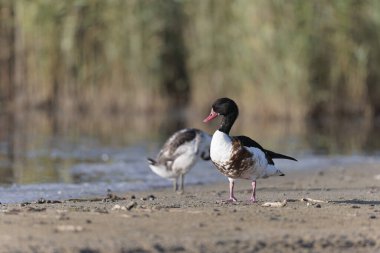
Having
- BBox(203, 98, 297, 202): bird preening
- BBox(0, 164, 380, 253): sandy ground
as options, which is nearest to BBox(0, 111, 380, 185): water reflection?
BBox(203, 98, 297, 202): bird preening

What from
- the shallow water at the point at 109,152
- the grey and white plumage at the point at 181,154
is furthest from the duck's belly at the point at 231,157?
the grey and white plumage at the point at 181,154

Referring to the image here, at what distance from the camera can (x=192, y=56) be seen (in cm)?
2652

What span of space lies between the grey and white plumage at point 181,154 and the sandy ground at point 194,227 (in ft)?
8.19

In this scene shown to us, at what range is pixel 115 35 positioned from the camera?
26.3 metres

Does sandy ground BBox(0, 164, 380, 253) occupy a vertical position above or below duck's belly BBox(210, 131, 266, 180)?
below

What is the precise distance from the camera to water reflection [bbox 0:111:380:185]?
14250 millimetres

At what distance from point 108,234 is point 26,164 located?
334 inches

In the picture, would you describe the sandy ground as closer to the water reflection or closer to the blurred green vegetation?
the water reflection

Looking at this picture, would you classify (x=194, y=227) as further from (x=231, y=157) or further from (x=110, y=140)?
(x=110, y=140)

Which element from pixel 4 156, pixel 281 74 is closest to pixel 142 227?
pixel 4 156

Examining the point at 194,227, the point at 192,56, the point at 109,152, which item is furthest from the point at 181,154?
the point at 192,56

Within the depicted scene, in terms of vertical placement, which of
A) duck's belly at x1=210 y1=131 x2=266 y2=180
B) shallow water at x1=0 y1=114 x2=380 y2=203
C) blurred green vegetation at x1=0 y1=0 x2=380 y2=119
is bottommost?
shallow water at x1=0 y1=114 x2=380 y2=203

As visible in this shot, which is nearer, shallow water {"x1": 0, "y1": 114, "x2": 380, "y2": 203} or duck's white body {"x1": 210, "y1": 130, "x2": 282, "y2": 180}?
duck's white body {"x1": 210, "y1": 130, "x2": 282, "y2": 180}

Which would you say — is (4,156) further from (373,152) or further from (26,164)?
(373,152)
